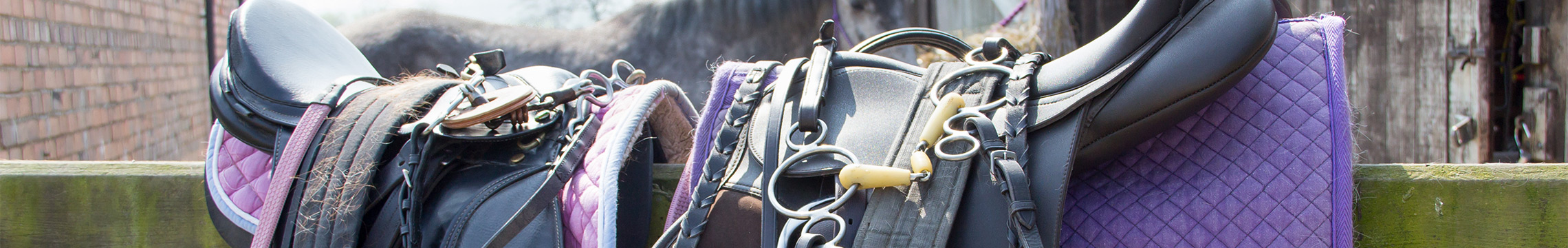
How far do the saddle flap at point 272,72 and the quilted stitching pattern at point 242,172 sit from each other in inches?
1.6

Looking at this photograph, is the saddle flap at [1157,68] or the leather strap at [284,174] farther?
the leather strap at [284,174]

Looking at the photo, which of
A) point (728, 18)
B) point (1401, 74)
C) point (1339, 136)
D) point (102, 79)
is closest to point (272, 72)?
point (1339, 136)

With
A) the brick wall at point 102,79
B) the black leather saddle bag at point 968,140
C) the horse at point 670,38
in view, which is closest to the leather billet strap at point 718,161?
the black leather saddle bag at point 968,140

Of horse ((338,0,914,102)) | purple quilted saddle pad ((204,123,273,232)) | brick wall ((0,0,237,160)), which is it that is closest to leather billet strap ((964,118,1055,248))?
purple quilted saddle pad ((204,123,273,232))

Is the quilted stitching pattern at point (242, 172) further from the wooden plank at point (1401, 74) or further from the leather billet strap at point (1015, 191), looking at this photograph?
the wooden plank at point (1401, 74)

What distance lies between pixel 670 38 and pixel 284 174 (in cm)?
332

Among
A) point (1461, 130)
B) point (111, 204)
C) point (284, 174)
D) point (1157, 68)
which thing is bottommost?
point (1461, 130)

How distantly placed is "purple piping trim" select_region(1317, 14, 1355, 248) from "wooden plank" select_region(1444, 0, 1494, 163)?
2371mm

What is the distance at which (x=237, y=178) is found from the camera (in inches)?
40.1

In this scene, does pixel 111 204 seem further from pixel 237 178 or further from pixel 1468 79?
pixel 1468 79

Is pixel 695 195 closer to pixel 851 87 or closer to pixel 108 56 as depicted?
pixel 851 87

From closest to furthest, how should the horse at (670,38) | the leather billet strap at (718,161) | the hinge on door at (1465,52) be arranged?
the leather billet strap at (718,161)
the hinge on door at (1465,52)
the horse at (670,38)

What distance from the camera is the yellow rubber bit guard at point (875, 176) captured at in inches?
24.0

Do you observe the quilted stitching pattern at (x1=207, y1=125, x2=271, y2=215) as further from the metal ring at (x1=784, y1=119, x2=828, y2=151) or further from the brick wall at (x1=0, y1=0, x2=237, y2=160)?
the brick wall at (x1=0, y1=0, x2=237, y2=160)
